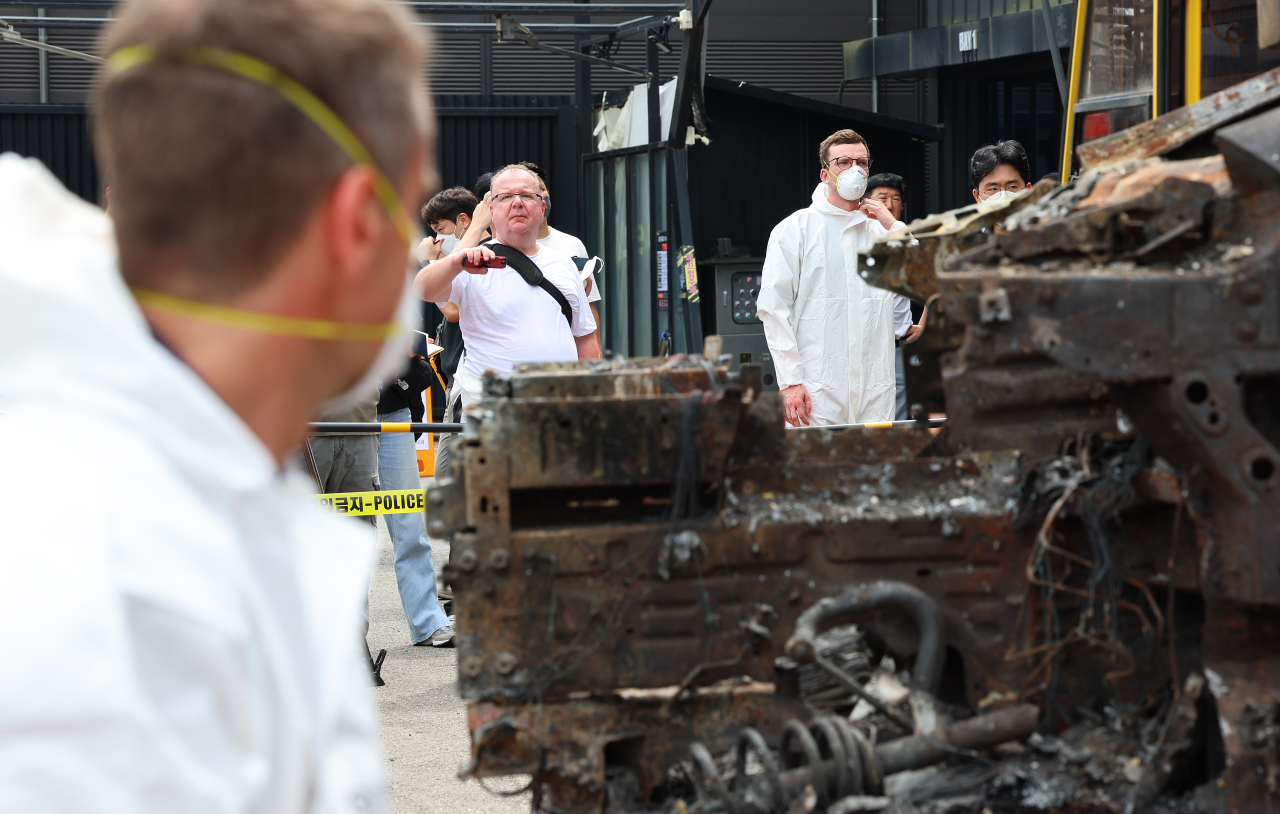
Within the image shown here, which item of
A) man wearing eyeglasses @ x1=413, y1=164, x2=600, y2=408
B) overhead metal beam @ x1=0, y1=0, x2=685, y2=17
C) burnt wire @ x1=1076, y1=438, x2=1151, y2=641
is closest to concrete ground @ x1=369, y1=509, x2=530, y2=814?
man wearing eyeglasses @ x1=413, y1=164, x2=600, y2=408

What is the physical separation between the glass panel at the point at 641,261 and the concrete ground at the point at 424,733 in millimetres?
4032

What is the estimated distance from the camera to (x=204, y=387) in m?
1.08

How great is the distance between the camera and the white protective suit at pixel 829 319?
666 cm

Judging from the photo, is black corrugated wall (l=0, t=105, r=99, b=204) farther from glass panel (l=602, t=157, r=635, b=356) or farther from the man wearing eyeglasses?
the man wearing eyeglasses

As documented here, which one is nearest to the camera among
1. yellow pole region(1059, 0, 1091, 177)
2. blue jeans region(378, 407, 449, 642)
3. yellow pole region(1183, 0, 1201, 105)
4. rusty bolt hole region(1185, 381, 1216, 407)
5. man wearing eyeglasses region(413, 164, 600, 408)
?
rusty bolt hole region(1185, 381, 1216, 407)

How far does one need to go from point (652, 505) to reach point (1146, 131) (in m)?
1.85

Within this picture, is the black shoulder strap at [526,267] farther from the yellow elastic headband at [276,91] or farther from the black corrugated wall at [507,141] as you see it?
the black corrugated wall at [507,141]

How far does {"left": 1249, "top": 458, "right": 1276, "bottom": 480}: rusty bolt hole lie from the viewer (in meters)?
2.92

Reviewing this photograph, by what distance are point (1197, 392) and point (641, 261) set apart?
7726mm

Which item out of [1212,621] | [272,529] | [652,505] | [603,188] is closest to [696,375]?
[652,505]

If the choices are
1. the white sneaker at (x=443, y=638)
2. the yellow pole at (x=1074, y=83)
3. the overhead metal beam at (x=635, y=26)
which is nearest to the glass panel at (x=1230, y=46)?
the yellow pole at (x=1074, y=83)

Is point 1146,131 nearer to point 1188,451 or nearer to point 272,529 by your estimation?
point 1188,451

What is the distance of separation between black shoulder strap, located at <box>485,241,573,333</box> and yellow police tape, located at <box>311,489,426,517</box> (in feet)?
3.70

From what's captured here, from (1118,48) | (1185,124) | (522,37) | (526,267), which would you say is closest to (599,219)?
(522,37)
